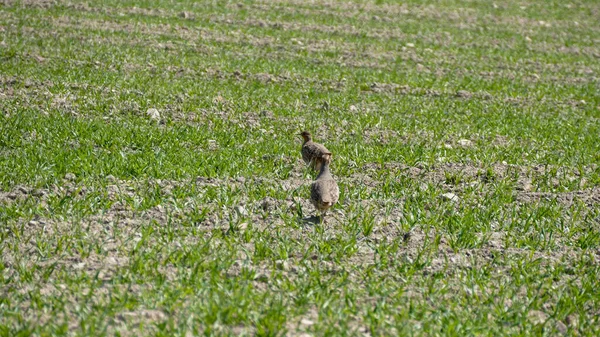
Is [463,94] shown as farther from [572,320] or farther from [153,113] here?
[572,320]

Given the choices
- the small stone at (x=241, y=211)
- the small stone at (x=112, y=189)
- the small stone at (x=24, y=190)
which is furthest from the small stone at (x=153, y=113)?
the small stone at (x=241, y=211)

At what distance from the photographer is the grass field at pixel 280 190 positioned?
545cm

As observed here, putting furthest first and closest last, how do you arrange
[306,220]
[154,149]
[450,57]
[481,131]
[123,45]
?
[450,57] → [123,45] → [481,131] → [154,149] → [306,220]

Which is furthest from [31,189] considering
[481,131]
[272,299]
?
[481,131]

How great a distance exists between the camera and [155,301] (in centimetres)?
532

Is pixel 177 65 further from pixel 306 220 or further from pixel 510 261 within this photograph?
pixel 510 261

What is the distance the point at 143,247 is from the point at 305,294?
1.49 metres

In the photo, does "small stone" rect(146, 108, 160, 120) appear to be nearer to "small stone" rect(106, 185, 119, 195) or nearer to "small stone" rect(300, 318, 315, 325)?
"small stone" rect(106, 185, 119, 195)

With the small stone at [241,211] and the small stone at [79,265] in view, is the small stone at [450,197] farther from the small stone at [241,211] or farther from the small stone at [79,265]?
the small stone at [79,265]

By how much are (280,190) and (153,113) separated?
340 centimetres

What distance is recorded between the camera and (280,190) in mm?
7910

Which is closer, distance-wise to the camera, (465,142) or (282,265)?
(282,265)

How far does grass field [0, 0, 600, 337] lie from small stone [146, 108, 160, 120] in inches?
1.1

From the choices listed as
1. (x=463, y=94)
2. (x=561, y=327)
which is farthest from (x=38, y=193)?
(x=463, y=94)
